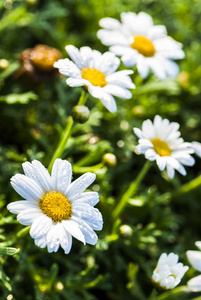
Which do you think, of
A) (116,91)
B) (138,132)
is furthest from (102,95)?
(138,132)

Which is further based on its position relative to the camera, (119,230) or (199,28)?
(199,28)

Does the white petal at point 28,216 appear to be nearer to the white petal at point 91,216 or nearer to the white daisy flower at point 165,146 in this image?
the white petal at point 91,216

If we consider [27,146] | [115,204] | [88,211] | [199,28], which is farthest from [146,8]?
[88,211]

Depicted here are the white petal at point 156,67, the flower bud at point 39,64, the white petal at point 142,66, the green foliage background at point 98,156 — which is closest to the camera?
the green foliage background at point 98,156

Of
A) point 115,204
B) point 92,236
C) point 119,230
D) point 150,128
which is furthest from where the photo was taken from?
point 115,204

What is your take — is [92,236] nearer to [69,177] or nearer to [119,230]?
[69,177]

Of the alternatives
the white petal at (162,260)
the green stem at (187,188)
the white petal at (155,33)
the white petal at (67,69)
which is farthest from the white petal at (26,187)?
the white petal at (155,33)

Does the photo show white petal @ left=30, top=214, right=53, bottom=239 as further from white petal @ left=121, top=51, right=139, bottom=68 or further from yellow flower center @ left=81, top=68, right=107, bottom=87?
white petal @ left=121, top=51, right=139, bottom=68
